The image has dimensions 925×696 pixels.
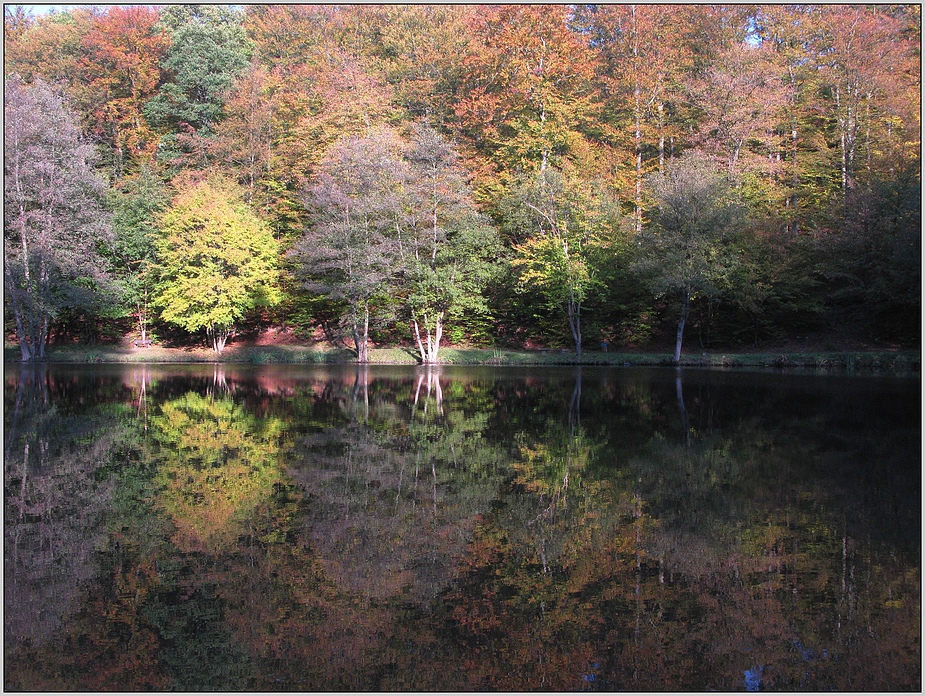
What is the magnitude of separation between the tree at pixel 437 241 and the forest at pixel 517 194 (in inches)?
5.4

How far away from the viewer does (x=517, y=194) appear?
126 ft

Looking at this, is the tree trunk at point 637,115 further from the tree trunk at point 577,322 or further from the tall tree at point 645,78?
the tree trunk at point 577,322

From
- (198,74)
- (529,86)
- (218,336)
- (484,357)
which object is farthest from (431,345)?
(198,74)

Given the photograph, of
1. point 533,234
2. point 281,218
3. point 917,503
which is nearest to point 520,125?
point 533,234

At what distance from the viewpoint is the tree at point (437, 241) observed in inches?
1442

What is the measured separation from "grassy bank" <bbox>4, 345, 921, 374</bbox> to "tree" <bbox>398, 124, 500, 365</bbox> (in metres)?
2.40

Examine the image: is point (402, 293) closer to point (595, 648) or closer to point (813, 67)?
point (813, 67)

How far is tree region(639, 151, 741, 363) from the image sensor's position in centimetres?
3359

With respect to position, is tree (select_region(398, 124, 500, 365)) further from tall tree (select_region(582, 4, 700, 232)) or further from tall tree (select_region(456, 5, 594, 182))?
tall tree (select_region(582, 4, 700, 232))

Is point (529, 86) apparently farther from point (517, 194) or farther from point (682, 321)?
point (682, 321)

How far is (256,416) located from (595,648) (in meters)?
12.3

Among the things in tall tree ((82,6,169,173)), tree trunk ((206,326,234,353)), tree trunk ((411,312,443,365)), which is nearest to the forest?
tree trunk ((206,326,234,353))

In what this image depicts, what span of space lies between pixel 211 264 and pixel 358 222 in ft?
30.0

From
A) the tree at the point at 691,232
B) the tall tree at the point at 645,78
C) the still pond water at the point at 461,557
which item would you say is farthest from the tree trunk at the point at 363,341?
the still pond water at the point at 461,557
